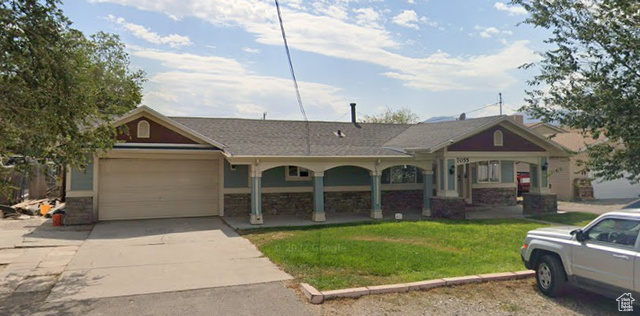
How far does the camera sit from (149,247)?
10617 mm

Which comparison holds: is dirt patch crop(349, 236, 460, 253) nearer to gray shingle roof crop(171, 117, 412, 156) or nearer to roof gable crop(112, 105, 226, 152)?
gray shingle roof crop(171, 117, 412, 156)

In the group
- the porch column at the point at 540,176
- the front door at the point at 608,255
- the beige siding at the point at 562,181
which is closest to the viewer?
the front door at the point at 608,255

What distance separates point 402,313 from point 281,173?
10981mm

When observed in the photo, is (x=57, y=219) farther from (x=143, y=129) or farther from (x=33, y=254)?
(x=33, y=254)

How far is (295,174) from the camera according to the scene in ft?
54.7

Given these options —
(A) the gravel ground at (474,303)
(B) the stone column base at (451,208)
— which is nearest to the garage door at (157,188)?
(B) the stone column base at (451,208)

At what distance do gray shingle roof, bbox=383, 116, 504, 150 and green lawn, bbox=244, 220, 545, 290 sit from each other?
362 cm

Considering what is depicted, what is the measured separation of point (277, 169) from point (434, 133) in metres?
7.02

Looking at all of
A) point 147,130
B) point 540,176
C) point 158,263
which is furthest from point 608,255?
point 147,130

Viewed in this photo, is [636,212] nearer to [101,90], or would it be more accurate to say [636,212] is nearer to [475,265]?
[475,265]

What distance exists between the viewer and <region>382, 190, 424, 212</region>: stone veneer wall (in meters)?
17.6

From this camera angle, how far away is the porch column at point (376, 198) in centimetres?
1545

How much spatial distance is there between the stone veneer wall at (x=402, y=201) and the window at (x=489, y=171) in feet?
11.8

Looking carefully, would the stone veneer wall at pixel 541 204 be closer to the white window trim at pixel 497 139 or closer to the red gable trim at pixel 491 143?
the red gable trim at pixel 491 143
